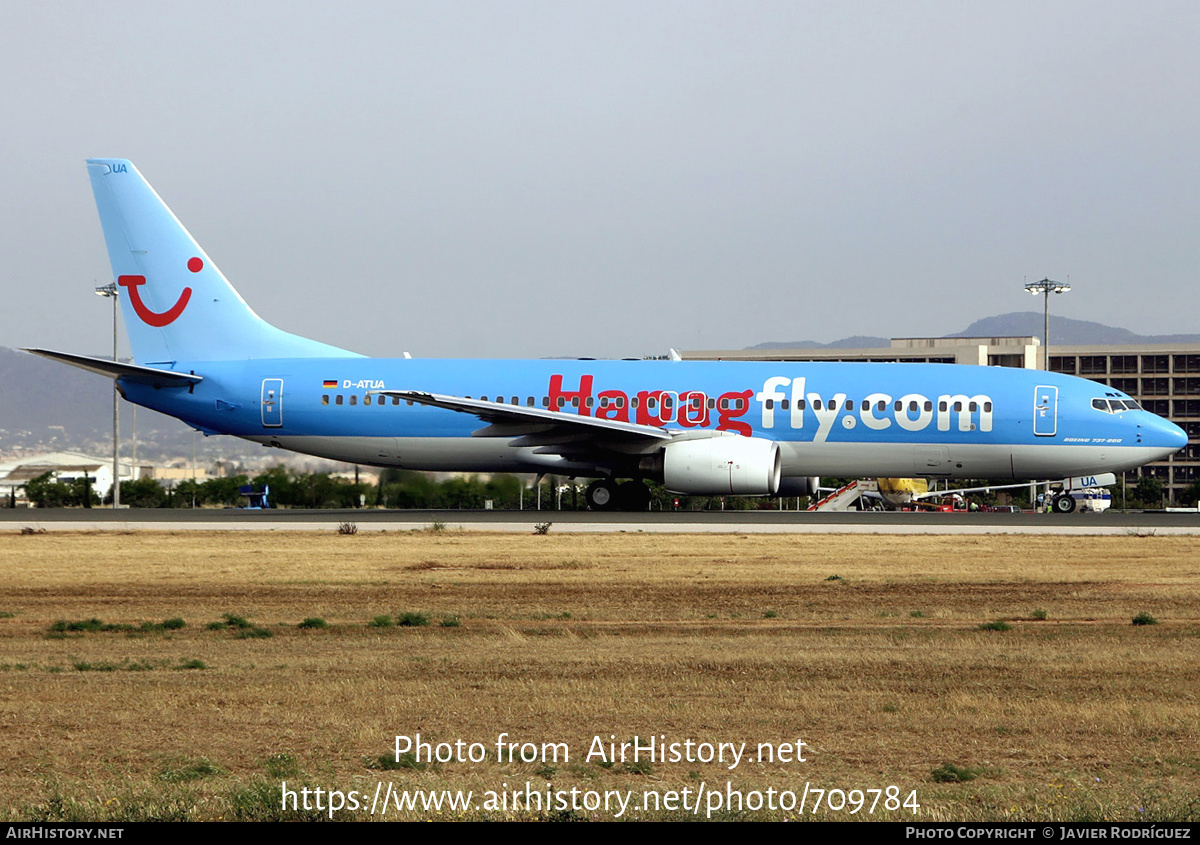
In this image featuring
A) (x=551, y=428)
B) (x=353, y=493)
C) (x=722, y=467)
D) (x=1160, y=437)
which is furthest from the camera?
(x=353, y=493)

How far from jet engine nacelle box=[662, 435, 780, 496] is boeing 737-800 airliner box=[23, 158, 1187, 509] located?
1.7 inches

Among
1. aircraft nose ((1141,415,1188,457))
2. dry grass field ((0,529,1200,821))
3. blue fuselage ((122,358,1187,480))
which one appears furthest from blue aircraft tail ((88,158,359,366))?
aircraft nose ((1141,415,1188,457))

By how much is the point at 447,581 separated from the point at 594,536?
260 inches

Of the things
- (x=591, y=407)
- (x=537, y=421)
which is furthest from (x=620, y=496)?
(x=537, y=421)

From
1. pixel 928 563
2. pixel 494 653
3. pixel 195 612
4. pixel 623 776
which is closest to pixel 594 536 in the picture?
pixel 928 563

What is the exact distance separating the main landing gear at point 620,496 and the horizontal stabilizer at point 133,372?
9.95 metres

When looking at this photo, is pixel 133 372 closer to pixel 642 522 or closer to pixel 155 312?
pixel 155 312

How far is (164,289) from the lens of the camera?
103 ft

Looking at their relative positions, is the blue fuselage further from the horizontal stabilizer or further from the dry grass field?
the dry grass field

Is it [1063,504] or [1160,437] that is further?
[1063,504]

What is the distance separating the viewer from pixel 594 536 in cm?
2172

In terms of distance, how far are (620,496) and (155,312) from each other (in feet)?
41.0

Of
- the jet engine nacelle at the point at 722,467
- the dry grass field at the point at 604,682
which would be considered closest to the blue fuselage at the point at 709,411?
the jet engine nacelle at the point at 722,467

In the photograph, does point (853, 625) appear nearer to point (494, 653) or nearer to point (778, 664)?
point (778, 664)
